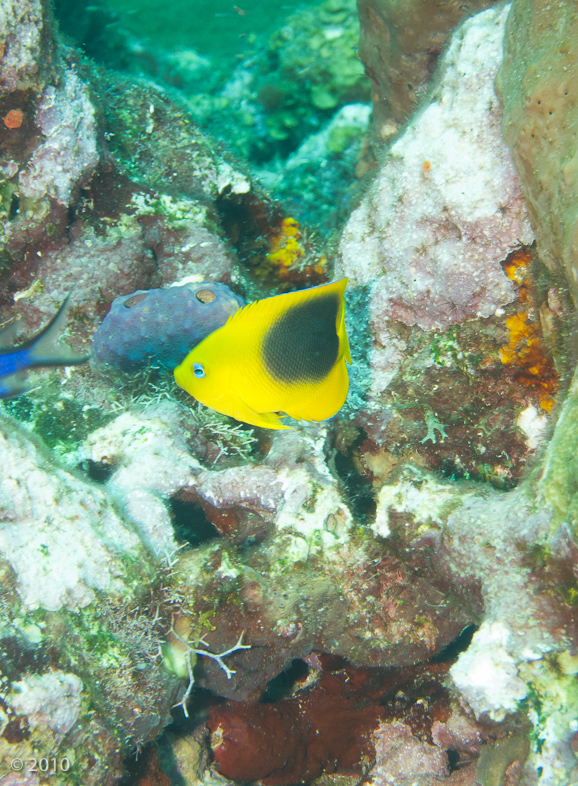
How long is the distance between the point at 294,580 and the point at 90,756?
46.7 inches

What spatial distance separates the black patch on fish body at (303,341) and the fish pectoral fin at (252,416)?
0.75ft

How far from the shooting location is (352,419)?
127 inches

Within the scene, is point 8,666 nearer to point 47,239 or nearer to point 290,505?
point 290,505

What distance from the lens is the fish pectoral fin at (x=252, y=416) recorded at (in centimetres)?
183

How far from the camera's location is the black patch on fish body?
1686 mm

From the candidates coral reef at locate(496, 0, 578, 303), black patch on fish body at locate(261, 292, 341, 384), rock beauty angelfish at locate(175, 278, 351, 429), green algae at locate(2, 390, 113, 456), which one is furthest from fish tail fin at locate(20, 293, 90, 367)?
coral reef at locate(496, 0, 578, 303)

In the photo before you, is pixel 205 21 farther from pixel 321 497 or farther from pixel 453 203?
pixel 321 497

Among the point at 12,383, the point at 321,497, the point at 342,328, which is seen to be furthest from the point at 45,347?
the point at 321,497

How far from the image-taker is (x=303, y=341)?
1688mm

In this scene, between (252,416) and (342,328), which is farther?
(252,416)

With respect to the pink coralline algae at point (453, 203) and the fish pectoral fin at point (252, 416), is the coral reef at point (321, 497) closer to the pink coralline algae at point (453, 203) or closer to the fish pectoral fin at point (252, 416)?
the pink coralline algae at point (453, 203)

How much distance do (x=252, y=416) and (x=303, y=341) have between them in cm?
43

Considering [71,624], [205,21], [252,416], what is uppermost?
[205,21]

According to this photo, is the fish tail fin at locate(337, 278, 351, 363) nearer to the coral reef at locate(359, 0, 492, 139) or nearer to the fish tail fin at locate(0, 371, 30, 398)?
the fish tail fin at locate(0, 371, 30, 398)
